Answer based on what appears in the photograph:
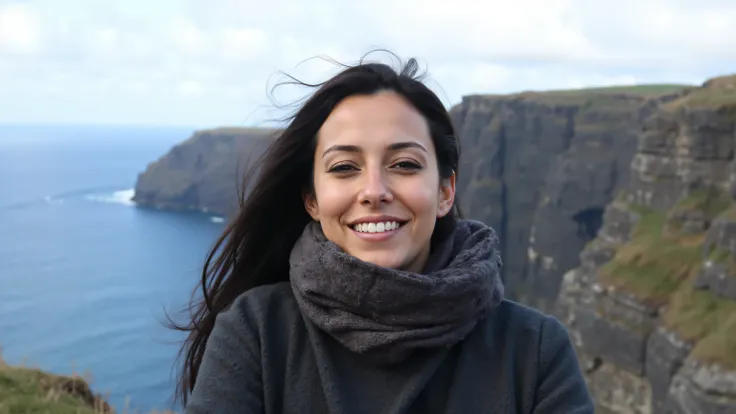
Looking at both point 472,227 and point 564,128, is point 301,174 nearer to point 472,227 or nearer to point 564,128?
point 472,227

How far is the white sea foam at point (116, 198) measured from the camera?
483 ft

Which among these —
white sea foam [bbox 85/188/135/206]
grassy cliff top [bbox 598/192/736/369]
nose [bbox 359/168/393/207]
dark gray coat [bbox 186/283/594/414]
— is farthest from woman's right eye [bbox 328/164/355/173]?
white sea foam [bbox 85/188/135/206]

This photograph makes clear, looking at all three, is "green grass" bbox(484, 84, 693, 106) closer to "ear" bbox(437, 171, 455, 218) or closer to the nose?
"ear" bbox(437, 171, 455, 218)

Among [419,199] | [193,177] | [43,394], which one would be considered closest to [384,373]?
[419,199]

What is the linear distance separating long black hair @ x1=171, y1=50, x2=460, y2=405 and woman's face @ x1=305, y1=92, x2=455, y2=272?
0.33ft

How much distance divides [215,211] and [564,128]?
3168 inches

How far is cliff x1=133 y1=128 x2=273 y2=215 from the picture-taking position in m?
146

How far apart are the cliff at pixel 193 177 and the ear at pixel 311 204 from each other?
137519 millimetres

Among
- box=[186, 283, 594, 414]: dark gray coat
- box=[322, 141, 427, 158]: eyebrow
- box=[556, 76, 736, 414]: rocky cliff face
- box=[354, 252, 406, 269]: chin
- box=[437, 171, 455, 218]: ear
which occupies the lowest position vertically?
box=[556, 76, 736, 414]: rocky cliff face

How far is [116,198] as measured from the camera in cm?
15250

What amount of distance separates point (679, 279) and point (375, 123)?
4272 centimetres

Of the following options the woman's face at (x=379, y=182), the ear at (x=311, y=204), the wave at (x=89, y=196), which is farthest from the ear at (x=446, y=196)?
the wave at (x=89, y=196)

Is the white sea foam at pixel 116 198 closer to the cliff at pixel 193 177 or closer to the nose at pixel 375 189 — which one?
the cliff at pixel 193 177

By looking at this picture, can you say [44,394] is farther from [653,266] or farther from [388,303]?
[653,266]
